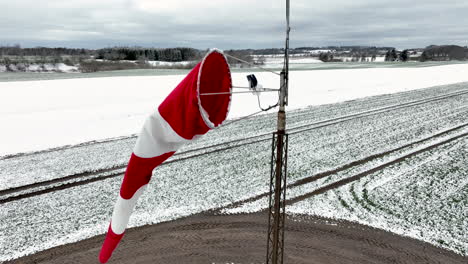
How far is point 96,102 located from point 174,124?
31.8 meters

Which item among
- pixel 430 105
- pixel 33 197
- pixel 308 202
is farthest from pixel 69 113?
pixel 430 105

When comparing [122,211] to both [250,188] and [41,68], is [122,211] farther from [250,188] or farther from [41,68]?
[41,68]

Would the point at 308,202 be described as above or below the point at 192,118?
below

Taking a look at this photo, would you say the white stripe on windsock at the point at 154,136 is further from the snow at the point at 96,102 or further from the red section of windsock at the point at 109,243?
the snow at the point at 96,102

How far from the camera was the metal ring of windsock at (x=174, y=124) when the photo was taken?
3.40 meters

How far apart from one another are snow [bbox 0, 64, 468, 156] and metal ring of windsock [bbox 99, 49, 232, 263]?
17.3 meters

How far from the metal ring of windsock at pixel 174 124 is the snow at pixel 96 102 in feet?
56.8

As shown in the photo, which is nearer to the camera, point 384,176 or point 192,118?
point 192,118

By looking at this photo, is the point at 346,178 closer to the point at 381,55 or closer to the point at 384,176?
the point at 384,176

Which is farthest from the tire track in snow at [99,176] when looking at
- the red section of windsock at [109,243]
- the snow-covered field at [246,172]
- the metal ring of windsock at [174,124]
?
the metal ring of windsock at [174,124]

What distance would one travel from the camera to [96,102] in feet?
107

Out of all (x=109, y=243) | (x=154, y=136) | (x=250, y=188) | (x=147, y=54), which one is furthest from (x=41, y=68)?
(x=154, y=136)

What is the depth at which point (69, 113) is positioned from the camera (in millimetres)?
26828

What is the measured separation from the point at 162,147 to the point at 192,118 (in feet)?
1.54
